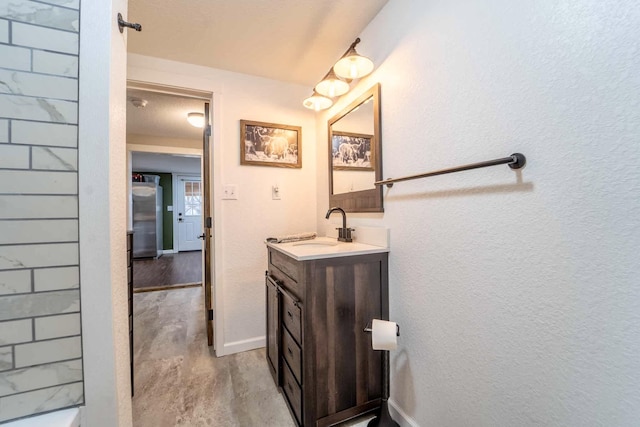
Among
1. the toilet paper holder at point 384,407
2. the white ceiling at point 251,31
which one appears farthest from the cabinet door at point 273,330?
the white ceiling at point 251,31

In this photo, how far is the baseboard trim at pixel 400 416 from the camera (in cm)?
123

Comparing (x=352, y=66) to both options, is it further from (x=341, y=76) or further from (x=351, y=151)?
(x=351, y=151)

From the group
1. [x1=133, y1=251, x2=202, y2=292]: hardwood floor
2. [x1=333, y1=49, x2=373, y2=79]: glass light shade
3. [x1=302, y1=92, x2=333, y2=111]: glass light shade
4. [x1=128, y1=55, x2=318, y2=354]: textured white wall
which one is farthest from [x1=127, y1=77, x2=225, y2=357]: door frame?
[x1=133, y1=251, x2=202, y2=292]: hardwood floor

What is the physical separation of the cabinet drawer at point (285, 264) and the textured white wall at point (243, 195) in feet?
1.40

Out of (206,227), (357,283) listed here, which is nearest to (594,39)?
(357,283)

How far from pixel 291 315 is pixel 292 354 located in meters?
0.21

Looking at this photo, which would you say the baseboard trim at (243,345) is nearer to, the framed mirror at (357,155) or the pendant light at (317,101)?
the framed mirror at (357,155)

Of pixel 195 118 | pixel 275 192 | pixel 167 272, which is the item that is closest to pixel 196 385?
pixel 275 192

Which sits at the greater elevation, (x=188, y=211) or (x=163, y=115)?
(x=163, y=115)

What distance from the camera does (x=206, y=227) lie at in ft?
7.14

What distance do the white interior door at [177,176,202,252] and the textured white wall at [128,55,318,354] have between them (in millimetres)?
5310

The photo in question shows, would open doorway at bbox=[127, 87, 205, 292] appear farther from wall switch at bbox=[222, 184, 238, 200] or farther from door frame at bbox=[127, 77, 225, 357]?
wall switch at bbox=[222, 184, 238, 200]

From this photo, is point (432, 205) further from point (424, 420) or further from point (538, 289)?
point (424, 420)

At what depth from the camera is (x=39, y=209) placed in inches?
26.7
